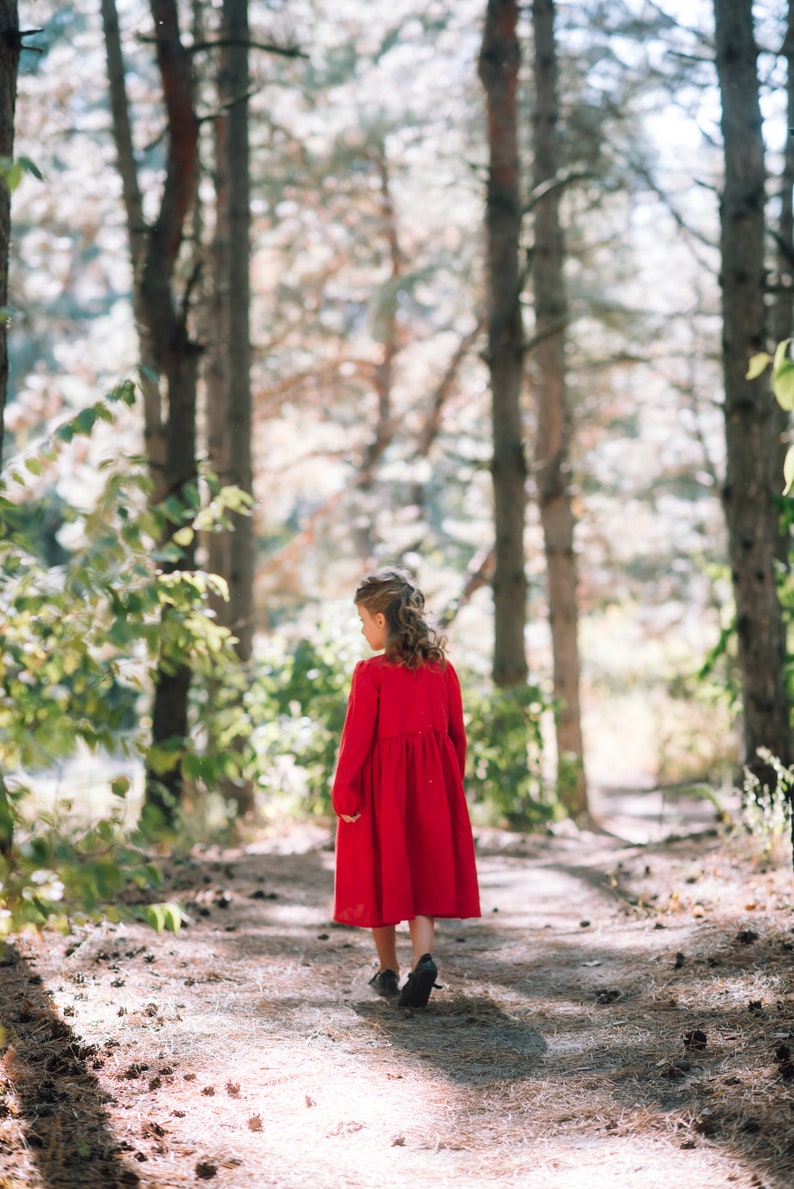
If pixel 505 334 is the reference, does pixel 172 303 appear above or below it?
below

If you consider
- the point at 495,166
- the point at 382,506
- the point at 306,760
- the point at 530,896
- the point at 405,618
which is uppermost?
the point at 495,166

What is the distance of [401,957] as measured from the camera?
5082 millimetres

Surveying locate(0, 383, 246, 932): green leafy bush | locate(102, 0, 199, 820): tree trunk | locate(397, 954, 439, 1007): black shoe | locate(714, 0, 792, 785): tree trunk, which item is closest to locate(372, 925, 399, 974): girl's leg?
locate(397, 954, 439, 1007): black shoe

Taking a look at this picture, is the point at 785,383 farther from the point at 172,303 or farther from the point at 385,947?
the point at 172,303

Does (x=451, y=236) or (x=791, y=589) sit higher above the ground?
(x=451, y=236)

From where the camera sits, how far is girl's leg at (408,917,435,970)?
427 centimetres

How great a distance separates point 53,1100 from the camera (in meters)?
3.01

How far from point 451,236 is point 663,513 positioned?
8.29 metres

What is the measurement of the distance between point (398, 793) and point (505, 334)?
6.39 meters

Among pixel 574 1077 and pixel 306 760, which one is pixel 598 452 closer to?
pixel 306 760

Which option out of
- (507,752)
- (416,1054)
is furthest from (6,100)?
(507,752)

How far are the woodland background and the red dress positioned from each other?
77 centimetres

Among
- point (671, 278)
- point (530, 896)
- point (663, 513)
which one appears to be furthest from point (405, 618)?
point (663, 513)

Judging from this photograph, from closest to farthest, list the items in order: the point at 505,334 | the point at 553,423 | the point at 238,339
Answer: the point at 505,334 → the point at 238,339 → the point at 553,423
